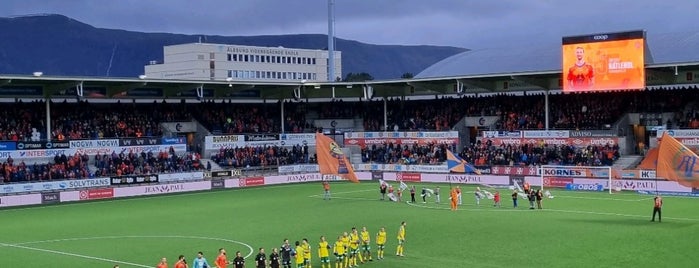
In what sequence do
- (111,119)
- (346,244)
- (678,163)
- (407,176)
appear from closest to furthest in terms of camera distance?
(346,244) < (678,163) < (111,119) < (407,176)

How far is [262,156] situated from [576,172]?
2548 centimetres

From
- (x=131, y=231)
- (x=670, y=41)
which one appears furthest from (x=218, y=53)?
(x=131, y=231)

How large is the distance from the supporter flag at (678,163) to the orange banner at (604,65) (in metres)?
20.7

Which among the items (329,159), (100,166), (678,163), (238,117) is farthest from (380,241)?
(238,117)

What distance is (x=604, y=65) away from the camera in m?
55.0

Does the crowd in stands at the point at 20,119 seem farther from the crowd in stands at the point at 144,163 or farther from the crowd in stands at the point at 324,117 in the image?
the crowd in stands at the point at 144,163

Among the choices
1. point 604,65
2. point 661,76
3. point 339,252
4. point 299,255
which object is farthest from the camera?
point 661,76

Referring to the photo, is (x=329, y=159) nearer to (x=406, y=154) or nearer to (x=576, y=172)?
(x=576, y=172)

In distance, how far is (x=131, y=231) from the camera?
3481cm

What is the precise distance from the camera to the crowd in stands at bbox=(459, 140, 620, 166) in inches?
2210

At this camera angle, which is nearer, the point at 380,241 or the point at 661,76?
the point at 380,241

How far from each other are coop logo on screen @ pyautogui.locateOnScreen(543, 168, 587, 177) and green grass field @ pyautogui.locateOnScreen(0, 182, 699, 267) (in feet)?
12.4

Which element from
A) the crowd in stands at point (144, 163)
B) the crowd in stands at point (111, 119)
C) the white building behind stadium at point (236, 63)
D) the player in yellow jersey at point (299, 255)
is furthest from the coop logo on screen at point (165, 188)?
the white building behind stadium at point (236, 63)

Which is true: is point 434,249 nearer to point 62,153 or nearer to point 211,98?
point 62,153
